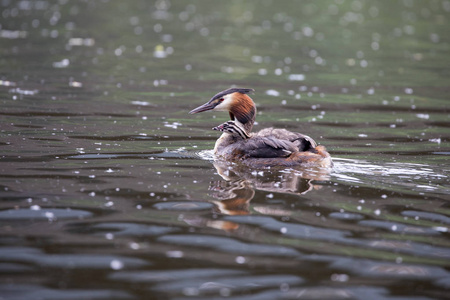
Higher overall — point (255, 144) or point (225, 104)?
point (225, 104)

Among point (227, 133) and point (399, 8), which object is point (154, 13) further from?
point (227, 133)

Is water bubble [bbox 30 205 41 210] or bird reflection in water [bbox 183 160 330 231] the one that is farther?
bird reflection in water [bbox 183 160 330 231]

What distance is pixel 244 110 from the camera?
473 inches

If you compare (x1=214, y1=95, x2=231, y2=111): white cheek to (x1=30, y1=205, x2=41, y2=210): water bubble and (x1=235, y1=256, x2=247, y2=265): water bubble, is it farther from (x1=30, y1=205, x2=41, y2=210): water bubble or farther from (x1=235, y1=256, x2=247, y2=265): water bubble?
(x1=235, y1=256, x2=247, y2=265): water bubble

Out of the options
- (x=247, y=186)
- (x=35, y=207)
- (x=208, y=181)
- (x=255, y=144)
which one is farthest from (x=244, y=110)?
(x=35, y=207)

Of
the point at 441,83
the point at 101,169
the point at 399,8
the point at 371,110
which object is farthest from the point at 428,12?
the point at 101,169

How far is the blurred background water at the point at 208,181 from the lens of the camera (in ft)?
22.8

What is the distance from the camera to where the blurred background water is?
6945 mm

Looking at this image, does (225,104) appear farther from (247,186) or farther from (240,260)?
(240,260)

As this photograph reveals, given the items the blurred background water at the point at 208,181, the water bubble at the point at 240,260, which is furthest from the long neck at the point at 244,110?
the water bubble at the point at 240,260

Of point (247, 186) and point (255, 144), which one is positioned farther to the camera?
point (255, 144)

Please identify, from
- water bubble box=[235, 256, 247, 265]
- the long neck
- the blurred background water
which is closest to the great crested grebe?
the long neck

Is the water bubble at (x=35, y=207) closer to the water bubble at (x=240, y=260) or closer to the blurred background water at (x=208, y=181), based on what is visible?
the blurred background water at (x=208, y=181)

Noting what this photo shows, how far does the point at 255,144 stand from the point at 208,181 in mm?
1288
